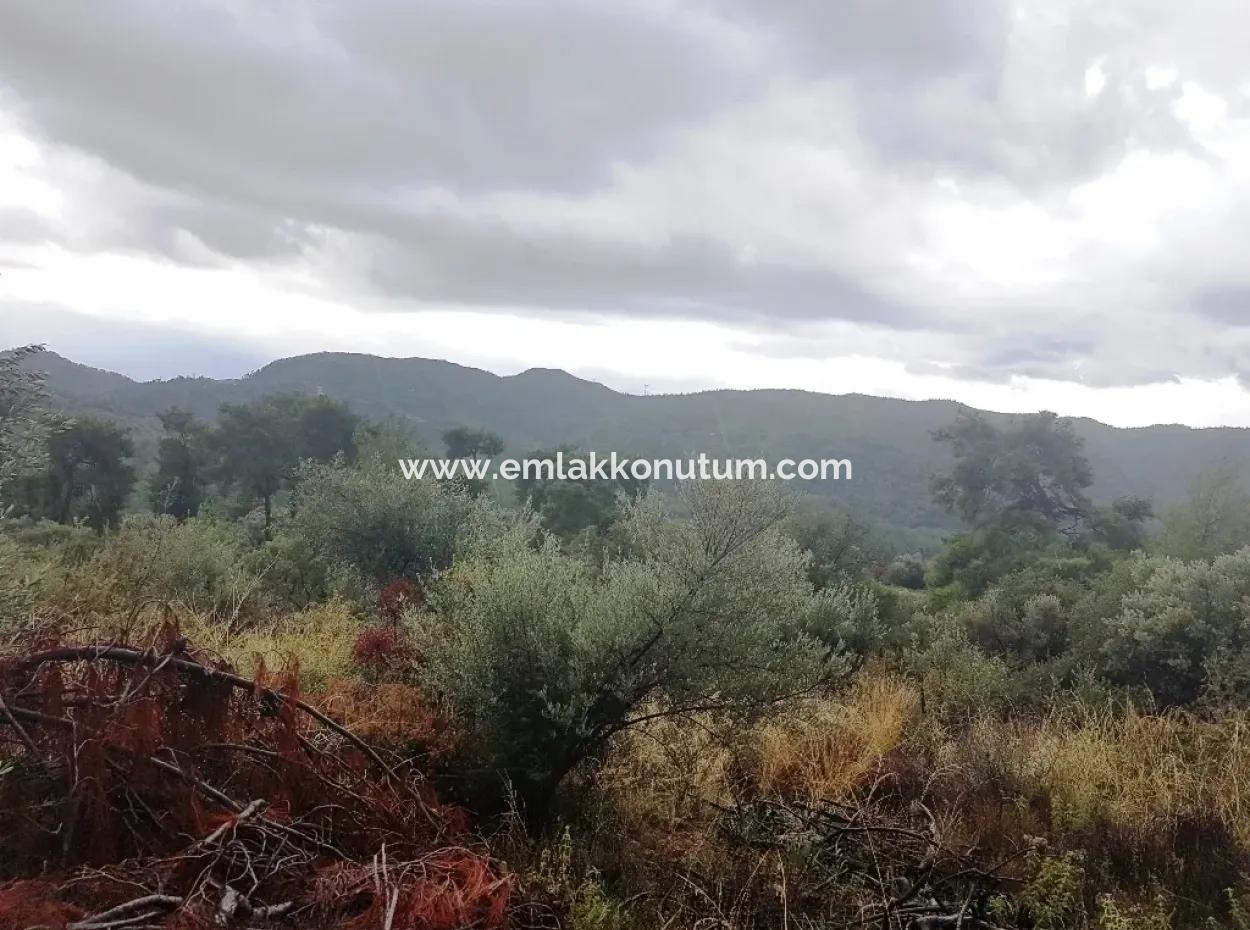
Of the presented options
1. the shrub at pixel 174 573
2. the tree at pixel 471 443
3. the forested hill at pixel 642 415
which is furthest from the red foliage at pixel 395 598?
the forested hill at pixel 642 415

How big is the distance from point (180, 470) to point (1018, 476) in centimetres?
3536

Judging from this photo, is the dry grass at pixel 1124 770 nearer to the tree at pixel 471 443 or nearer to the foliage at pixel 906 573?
the foliage at pixel 906 573

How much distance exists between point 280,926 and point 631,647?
8.29ft

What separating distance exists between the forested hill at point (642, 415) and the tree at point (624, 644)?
48.0m

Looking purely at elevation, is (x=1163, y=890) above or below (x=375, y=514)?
below

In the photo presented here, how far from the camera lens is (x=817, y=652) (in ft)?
18.0

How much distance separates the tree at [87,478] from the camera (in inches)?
1044

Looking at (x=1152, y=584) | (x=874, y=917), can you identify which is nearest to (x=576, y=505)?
(x=1152, y=584)

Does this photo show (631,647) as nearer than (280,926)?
No

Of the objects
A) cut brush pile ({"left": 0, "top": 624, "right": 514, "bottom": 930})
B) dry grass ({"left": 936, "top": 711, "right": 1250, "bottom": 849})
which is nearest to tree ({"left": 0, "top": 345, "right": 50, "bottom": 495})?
cut brush pile ({"left": 0, "top": 624, "right": 514, "bottom": 930})

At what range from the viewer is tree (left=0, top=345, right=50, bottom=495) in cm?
434

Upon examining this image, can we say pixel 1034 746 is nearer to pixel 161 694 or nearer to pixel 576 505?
pixel 161 694

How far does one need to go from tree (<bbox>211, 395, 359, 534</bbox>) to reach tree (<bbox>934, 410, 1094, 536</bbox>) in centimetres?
2648

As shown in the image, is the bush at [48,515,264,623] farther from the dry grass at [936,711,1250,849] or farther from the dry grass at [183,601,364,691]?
the dry grass at [936,711,1250,849]
